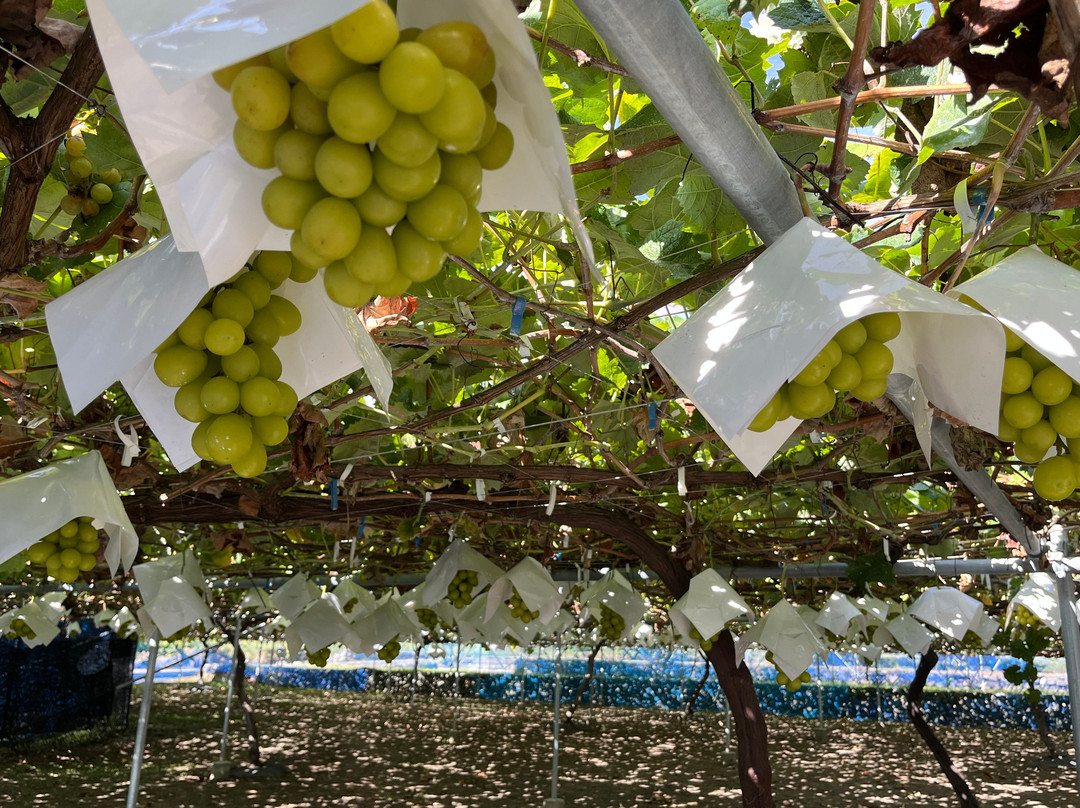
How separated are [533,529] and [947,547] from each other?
2.92 m

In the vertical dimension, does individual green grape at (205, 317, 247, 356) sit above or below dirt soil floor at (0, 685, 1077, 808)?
above

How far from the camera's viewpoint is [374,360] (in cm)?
93

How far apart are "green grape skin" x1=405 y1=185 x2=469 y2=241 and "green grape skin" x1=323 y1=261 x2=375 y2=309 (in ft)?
0.19

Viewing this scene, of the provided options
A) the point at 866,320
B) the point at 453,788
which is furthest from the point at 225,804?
the point at 866,320

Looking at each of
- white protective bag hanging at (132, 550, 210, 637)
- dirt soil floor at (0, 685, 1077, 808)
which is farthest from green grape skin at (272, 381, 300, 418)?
dirt soil floor at (0, 685, 1077, 808)

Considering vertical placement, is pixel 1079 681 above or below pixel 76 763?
above

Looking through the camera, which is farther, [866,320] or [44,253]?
[44,253]

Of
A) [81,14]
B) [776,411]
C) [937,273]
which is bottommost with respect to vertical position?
[776,411]

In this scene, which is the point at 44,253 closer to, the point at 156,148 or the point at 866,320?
the point at 156,148

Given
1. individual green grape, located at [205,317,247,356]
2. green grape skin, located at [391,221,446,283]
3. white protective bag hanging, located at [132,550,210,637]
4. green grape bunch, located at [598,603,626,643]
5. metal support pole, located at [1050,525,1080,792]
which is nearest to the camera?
green grape skin, located at [391,221,446,283]

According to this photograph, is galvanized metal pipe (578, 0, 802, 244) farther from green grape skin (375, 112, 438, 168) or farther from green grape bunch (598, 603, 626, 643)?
green grape bunch (598, 603, 626, 643)

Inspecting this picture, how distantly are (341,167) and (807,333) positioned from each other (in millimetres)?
511

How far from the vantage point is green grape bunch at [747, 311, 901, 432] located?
91 centimetres

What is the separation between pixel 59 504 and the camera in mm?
1618
